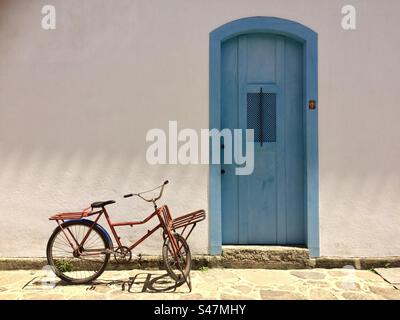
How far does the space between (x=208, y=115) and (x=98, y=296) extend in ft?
7.42

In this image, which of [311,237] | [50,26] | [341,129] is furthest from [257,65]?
[50,26]

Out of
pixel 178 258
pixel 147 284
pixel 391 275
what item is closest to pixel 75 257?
pixel 147 284

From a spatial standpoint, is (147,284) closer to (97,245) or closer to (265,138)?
(97,245)

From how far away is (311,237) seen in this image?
4078 millimetres

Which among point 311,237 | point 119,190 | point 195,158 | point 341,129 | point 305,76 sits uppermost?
point 305,76

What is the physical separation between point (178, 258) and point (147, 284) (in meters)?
0.47

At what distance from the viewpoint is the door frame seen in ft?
13.3

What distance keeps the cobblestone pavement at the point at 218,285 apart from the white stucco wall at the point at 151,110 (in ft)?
1.05

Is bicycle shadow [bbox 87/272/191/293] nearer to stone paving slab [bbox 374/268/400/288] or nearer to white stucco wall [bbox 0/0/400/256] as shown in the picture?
white stucco wall [bbox 0/0/400/256]

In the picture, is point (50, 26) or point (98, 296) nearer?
point (98, 296)

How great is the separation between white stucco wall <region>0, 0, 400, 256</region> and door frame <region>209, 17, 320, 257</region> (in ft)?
0.27
